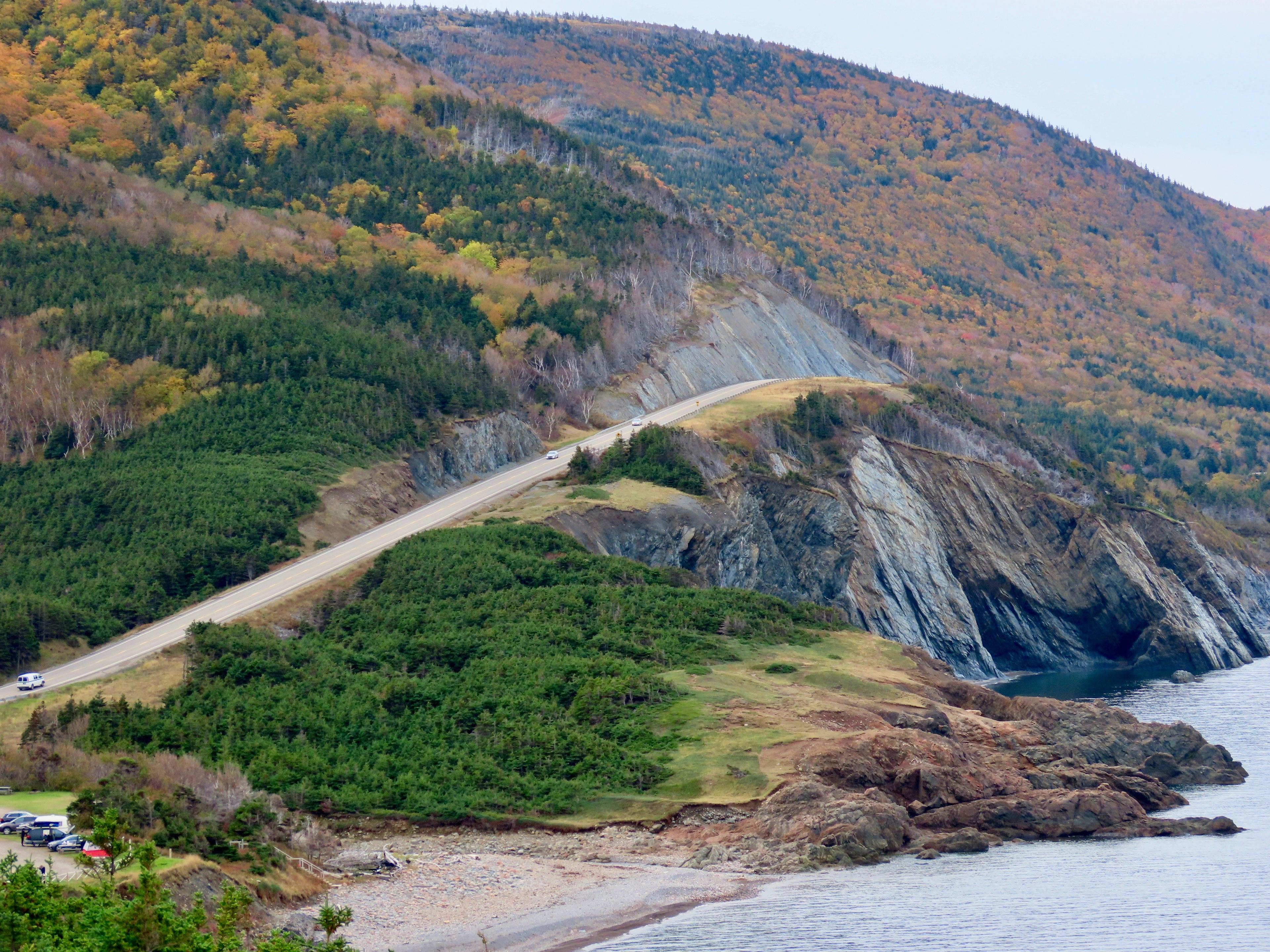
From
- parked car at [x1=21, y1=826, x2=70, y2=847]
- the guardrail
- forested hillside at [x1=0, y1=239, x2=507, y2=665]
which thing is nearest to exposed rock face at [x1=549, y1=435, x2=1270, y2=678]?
forested hillside at [x1=0, y1=239, x2=507, y2=665]

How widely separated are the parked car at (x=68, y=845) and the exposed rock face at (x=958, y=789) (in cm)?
2223

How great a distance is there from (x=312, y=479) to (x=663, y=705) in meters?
34.0

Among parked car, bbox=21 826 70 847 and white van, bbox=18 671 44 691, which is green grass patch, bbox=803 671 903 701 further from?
parked car, bbox=21 826 70 847

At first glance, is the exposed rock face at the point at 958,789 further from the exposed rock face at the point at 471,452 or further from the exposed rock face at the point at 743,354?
the exposed rock face at the point at 743,354

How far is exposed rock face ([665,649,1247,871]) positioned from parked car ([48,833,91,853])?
2223 cm

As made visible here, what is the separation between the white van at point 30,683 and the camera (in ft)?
227

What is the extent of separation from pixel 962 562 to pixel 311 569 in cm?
5568

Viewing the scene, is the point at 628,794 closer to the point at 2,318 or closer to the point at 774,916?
the point at 774,916

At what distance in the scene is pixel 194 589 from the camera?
278 feet

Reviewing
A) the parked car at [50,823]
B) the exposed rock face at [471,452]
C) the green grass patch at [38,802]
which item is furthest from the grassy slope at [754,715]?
the exposed rock face at [471,452]

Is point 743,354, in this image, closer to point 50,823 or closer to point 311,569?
point 311,569

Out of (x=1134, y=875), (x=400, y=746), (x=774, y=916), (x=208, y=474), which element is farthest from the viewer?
(x=208, y=474)

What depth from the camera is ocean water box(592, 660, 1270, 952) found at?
2021 inches

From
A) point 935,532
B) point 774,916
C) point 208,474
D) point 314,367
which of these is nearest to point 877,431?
point 935,532
